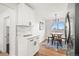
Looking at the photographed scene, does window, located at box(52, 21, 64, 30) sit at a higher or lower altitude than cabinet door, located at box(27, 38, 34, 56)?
higher

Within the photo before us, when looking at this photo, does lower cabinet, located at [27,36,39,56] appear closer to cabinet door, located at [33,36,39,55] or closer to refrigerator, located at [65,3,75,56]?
cabinet door, located at [33,36,39,55]

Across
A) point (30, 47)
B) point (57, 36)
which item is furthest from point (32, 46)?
point (57, 36)

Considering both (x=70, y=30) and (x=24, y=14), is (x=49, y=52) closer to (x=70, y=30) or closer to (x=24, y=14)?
(x=70, y=30)

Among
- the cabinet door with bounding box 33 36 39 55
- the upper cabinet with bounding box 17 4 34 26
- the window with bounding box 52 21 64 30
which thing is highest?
the upper cabinet with bounding box 17 4 34 26

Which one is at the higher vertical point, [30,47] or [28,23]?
[28,23]

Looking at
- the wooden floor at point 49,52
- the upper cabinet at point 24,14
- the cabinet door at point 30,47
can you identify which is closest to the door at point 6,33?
the upper cabinet at point 24,14

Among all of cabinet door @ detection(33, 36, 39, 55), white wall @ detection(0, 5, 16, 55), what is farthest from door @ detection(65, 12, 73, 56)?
white wall @ detection(0, 5, 16, 55)

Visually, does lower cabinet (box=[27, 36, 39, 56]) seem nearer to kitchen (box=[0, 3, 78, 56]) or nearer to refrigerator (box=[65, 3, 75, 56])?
kitchen (box=[0, 3, 78, 56])

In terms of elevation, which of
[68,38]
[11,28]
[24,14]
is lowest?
[68,38]

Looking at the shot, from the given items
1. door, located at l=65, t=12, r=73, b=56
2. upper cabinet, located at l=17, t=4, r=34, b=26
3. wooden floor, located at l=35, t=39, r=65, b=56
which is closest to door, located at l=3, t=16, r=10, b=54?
upper cabinet, located at l=17, t=4, r=34, b=26

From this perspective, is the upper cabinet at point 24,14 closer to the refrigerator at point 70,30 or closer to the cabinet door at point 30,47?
the cabinet door at point 30,47

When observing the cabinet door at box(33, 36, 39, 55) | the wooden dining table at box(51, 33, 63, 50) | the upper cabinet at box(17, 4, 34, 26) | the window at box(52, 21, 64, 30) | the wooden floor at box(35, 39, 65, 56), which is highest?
the upper cabinet at box(17, 4, 34, 26)

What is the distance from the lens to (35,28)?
1399 millimetres

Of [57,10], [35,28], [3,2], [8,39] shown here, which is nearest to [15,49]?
[8,39]
